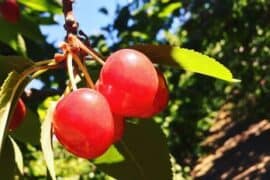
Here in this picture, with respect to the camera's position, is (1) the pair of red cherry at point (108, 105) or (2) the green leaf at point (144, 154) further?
(2) the green leaf at point (144, 154)

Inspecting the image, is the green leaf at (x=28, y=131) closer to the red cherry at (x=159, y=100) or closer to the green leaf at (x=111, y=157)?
the green leaf at (x=111, y=157)

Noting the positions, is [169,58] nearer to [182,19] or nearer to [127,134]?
[127,134]

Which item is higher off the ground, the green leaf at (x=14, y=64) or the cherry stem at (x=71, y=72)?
the green leaf at (x=14, y=64)

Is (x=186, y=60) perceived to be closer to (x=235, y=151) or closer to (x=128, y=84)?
(x=128, y=84)

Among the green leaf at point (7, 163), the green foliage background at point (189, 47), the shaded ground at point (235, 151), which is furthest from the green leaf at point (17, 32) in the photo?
the shaded ground at point (235, 151)

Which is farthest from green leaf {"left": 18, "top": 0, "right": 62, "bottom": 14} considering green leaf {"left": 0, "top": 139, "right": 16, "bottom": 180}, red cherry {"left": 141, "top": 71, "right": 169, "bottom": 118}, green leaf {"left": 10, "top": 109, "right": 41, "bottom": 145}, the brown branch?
red cherry {"left": 141, "top": 71, "right": 169, "bottom": 118}

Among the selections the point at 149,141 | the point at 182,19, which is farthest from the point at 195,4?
the point at 149,141

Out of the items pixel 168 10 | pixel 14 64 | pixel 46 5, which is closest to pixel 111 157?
pixel 14 64
